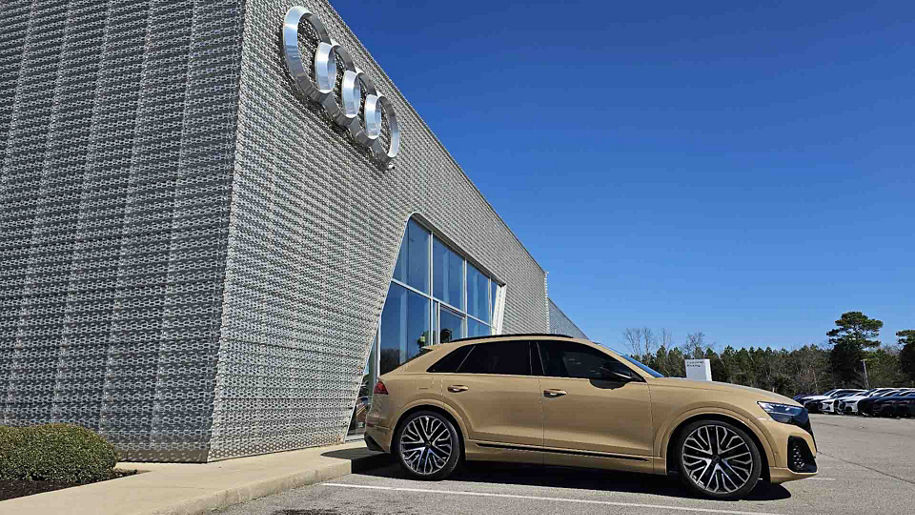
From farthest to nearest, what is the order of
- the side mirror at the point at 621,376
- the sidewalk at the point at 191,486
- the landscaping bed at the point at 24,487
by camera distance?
the side mirror at the point at 621,376 → the landscaping bed at the point at 24,487 → the sidewalk at the point at 191,486

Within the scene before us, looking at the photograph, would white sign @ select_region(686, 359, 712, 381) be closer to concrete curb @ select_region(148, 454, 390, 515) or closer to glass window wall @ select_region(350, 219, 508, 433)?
glass window wall @ select_region(350, 219, 508, 433)

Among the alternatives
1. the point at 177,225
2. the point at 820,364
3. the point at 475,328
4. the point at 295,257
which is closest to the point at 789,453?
the point at 295,257

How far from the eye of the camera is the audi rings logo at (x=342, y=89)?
30.0 ft

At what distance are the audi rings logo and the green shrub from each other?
5442 millimetres

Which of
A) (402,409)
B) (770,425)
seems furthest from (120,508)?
(770,425)

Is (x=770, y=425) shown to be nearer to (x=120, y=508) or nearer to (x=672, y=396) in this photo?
(x=672, y=396)

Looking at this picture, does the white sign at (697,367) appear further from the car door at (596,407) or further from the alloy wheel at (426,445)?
the alloy wheel at (426,445)

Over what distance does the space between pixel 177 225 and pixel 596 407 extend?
5.35m

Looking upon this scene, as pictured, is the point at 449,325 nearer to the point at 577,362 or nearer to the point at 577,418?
the point at 577,362

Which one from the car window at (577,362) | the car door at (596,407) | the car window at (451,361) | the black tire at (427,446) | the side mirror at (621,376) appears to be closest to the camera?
the car door at (596,407)

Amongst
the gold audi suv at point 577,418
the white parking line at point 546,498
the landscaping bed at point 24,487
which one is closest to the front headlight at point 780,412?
the gold audi suv at point 577,418

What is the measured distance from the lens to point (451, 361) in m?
7.34

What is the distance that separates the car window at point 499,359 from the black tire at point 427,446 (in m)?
0.65

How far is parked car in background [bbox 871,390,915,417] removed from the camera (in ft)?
93.6
